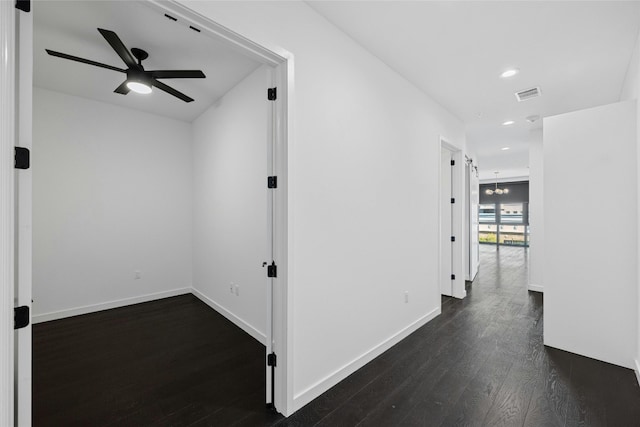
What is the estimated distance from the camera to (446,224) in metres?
4.46

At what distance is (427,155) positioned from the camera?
11.3 feet

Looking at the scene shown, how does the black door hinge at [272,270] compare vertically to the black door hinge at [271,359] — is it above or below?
above

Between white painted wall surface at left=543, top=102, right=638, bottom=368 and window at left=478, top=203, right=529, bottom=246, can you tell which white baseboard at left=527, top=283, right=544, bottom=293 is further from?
window at left=478, top=203, right=529, bottom=246

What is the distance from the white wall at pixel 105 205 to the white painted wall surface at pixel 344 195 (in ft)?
10.7

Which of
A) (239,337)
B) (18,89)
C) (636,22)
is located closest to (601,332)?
(636,22)

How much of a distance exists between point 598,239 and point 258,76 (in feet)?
12.0

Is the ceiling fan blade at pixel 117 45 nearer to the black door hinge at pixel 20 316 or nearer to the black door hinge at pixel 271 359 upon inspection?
the black door hinge at pixel 20 316

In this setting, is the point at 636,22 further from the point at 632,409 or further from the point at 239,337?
the point at 239,337

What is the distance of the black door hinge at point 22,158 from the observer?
102 centimetres

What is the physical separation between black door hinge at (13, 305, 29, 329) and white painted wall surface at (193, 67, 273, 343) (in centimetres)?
160

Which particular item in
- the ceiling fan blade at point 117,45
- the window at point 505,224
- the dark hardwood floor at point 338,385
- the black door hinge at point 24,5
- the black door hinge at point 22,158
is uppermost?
the ceiling fan blade at point 117,45

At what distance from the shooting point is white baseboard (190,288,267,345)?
2.95 m

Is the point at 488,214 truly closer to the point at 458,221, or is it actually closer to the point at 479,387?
the point at 458,221

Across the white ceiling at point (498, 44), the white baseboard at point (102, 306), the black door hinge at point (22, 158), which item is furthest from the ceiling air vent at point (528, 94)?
the white baseboard at point (102, 306)
